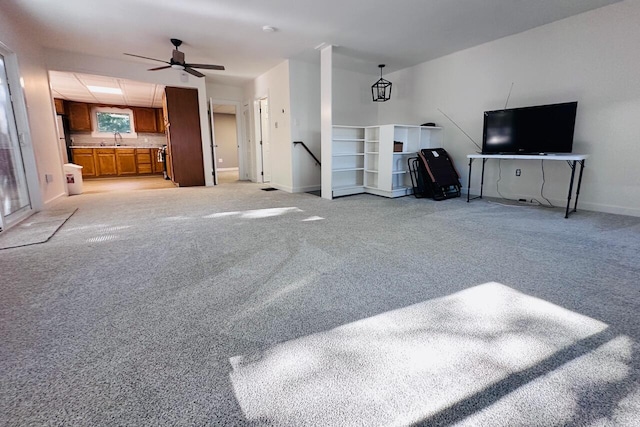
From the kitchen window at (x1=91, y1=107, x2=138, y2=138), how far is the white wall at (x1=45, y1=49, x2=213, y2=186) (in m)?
4.57

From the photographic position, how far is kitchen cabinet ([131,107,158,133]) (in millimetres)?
9641

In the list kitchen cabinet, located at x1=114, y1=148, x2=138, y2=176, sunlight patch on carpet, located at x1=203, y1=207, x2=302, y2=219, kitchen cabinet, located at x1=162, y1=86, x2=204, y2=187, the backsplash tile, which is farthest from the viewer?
kitchen cabinet, located at x1=114, y1=148, x2=138, y2=176

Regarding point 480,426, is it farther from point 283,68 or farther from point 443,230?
point 283,68

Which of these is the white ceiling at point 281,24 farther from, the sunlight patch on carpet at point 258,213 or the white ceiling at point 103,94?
the sunlight patch on carpet at point 258,213

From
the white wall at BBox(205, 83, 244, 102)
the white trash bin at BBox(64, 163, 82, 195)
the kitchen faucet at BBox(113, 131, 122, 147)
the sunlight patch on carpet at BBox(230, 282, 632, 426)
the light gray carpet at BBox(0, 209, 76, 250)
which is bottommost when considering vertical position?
the sunlight patch on carpet at BBox(230, 282, 632, 426)

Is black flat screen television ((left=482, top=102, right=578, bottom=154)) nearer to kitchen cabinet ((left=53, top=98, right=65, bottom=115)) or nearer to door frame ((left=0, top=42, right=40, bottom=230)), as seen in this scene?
door frame ((left=0, top=42, right=40, bottom=230))

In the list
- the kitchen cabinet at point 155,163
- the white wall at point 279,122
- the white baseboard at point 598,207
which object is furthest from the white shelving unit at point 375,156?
the kitchen cabinet at point 155,163

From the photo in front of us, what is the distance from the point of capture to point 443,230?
10.1 feet

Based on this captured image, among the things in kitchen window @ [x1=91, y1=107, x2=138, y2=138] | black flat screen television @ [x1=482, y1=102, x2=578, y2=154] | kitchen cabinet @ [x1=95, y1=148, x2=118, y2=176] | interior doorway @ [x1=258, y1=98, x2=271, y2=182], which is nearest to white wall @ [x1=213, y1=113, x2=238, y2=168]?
kitchen window @ [x1=91, y1=107, x2=138, y2=138]

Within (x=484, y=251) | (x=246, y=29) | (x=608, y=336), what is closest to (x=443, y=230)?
(x=484, y=251)

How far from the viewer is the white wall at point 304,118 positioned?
562 centimetres

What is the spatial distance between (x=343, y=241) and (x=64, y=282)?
6.89 feet

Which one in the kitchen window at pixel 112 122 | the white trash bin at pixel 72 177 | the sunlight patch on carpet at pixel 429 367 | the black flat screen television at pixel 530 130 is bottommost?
the sunlight patch on carpet at pixel 429 367

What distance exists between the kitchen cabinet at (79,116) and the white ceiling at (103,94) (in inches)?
9.4
